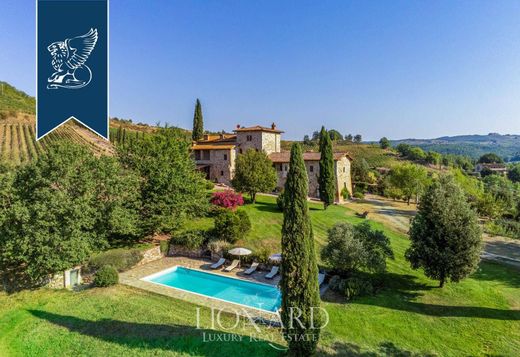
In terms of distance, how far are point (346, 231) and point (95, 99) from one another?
16.0 meters

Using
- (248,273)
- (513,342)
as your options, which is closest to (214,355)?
(248,273)

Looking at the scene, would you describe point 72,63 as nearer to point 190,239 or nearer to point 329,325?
point 190,239

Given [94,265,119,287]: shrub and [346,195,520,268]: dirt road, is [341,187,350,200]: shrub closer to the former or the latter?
[346,195,520,268]: dirt road

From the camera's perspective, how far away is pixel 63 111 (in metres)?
17.2

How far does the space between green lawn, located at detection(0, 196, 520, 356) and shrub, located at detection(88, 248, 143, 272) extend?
309 centimetres

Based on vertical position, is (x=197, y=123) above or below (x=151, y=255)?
above

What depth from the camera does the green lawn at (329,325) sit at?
A: 9.99 metres

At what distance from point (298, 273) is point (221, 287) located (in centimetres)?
912

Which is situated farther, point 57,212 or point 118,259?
point 118,259

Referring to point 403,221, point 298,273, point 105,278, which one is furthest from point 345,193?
point 298,273

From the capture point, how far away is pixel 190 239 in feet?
70.3

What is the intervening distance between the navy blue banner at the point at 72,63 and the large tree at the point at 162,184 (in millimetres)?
4700

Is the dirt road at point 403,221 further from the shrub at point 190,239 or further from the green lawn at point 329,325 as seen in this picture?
the shrub at point 190,239

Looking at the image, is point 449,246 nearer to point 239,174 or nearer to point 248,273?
point 248,273
